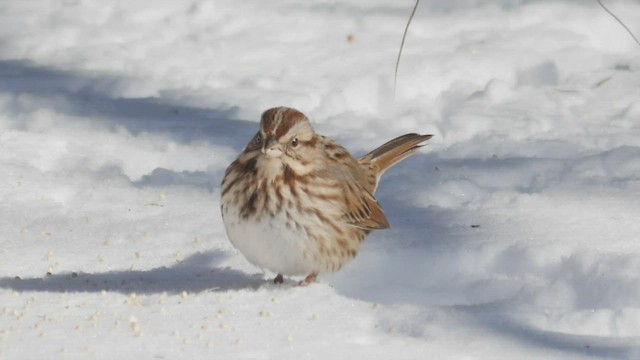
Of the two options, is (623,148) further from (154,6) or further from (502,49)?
(154,6)

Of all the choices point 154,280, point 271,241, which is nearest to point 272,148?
point 271,241

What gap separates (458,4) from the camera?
369 inches

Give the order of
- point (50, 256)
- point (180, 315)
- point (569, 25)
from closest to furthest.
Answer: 1. point (180, 315)
2. point (50, 256)
3. point (569, 25)

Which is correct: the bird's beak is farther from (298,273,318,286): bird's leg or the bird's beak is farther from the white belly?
(298,273,318,286): bird's leg

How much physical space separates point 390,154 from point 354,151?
0.80 m

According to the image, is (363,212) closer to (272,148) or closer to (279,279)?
(279,279)

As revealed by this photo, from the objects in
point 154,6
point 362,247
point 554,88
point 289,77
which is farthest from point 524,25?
point 362,247

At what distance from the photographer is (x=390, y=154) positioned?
6.71m

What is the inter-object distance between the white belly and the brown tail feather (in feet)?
3.28

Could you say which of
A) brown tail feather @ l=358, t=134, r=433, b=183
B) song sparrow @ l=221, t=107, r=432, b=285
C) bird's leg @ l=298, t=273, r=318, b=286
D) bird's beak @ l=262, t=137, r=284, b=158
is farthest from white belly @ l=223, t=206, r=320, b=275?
brown tail feather @ l=358, t=134, r=433, b=183

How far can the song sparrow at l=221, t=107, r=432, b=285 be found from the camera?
18.3 ft

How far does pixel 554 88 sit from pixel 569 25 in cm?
82

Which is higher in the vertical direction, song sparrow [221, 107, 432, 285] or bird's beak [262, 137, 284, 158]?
bird's beak [262, 137, 284, 158]

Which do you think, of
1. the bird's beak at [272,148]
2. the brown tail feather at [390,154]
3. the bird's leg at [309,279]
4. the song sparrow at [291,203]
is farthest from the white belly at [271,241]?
the brown tail feather at [390,154]
